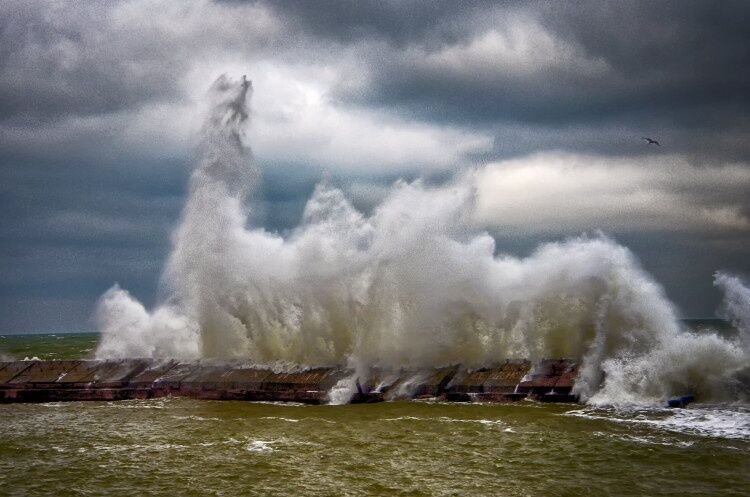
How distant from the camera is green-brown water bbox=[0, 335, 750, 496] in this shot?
17.7 m

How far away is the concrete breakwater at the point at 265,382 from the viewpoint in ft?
97.0

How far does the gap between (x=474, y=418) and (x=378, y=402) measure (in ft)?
18.7

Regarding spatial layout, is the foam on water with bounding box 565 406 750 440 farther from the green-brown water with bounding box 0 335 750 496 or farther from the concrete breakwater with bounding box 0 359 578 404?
the concrete breakwater with bounding box 0 359 578 404

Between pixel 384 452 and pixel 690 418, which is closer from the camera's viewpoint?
pixel 384 452

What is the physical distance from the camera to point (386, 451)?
2141 cm

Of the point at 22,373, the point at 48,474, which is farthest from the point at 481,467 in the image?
the point at 22,373

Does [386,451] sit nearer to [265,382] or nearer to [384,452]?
[384,452]

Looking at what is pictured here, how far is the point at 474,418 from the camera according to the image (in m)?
25.8

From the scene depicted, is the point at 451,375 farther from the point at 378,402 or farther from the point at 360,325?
the point at 360,325

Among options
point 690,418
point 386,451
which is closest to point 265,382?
point 386,451

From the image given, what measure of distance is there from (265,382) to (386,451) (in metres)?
12.5

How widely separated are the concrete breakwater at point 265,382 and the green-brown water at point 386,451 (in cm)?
139

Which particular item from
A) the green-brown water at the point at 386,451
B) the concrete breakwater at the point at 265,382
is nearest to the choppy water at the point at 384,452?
the green-brown water at the point at 386,451

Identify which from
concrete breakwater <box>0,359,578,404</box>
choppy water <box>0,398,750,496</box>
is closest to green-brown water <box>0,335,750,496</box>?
choppy water <box>0,398,750,496</box>
